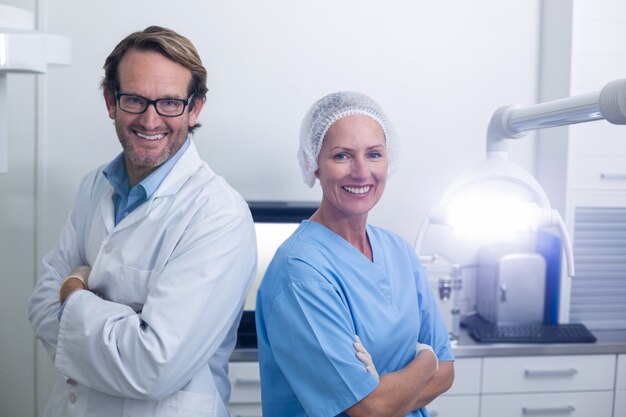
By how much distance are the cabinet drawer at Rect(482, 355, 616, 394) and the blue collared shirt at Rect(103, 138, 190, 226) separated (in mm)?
A: 1334

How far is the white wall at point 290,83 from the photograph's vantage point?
233cm

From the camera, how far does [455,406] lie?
219cm

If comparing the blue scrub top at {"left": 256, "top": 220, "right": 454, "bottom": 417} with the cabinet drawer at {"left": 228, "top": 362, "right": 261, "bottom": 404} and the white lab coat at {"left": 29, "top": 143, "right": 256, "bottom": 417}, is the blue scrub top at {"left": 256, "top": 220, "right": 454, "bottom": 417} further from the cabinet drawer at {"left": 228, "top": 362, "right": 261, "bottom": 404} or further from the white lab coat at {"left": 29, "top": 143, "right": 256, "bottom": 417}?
the cabinet drawer at {"left": 228, "top": 362, "right": 261, "bottom": 404}

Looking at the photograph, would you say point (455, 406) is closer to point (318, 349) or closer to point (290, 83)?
point (318, 349)

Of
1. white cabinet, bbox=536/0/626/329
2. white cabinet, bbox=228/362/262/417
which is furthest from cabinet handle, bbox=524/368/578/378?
white cabinet, bbox=228/362/262/417

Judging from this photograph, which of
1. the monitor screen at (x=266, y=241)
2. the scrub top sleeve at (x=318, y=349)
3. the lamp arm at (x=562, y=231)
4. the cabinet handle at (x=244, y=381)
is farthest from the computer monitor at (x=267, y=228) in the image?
the lamp arm at (x=562, y=231)

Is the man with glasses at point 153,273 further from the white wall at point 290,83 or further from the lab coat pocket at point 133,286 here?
the white wall at point 290,83

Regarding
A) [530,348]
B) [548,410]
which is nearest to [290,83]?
[530,348]

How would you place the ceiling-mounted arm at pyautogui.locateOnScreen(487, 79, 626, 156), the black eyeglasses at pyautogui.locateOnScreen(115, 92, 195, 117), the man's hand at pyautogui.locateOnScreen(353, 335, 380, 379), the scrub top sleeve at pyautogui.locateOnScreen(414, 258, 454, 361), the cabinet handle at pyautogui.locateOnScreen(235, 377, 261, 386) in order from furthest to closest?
the cabinet handle at pyautogui.locateOnScreen(235, 377, 261, 386) → the scrub top sleeve at pyautogui.locateOnScreen(414, 258, 454, 361) → the black eyeglasses at pyautogui.locateOnScreen(115, 92, 195, 117) → the man's hand at pyautogui.locateOnScreen(353, 335, 380, 379) → the ceiling-mounted arm at pyautogui.locateOnScreen(487, 79, 626, 156)

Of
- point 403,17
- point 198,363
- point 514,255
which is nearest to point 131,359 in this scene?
point 198,363

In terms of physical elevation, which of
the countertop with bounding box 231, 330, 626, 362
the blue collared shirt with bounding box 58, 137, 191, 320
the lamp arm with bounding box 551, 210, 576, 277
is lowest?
the countertop with bounding box 231, 330, 626, 362

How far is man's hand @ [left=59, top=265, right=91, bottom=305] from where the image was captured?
1.37 m

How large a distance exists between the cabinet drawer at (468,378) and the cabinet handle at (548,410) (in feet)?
0.63

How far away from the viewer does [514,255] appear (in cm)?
237
